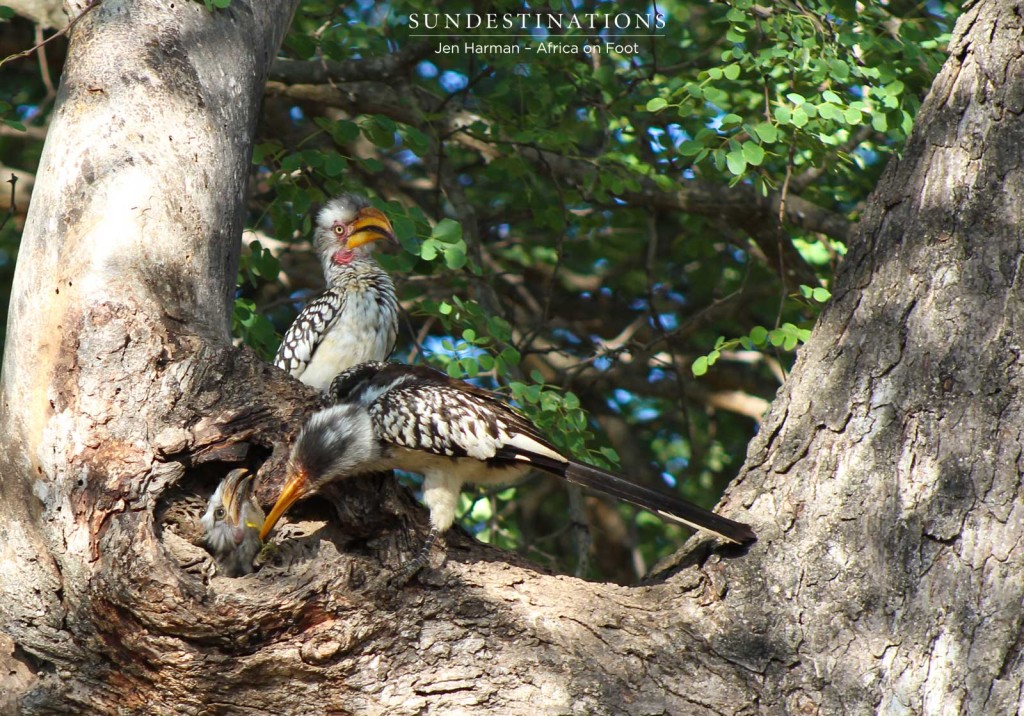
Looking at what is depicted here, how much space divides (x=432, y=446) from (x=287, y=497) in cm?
54

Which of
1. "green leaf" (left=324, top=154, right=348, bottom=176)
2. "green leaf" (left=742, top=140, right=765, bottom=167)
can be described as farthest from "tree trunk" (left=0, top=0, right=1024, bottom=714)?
"green leaf" (left=324, top=154, right=348, bottom=176)

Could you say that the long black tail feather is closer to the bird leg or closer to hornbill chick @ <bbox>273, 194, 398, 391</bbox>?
the bird leg

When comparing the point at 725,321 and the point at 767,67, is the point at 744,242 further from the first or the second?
the point at 767,67

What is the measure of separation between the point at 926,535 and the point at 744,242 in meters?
3.03

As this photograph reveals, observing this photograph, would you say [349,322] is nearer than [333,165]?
No

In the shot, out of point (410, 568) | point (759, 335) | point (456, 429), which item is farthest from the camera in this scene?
point (759, 335)

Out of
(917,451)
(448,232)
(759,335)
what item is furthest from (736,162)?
→ (917,451)

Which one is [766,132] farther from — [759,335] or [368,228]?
[368,228]

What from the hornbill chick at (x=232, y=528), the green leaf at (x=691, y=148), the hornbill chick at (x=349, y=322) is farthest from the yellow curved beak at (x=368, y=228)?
the hornbill chick at (x=232, y=528)

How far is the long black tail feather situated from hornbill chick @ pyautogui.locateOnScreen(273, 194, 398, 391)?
1427 millimetres

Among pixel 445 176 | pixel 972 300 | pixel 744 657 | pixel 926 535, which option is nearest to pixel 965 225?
pixel 972 300

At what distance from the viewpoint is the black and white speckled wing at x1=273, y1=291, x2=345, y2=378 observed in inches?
170

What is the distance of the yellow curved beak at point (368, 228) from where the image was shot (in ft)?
15.0

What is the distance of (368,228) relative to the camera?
4.71m
